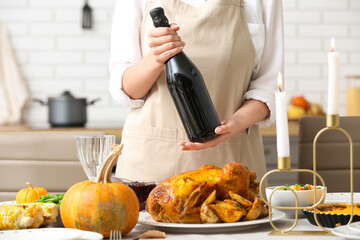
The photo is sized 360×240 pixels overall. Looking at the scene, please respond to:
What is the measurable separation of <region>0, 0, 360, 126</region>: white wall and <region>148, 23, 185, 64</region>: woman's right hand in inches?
79.8

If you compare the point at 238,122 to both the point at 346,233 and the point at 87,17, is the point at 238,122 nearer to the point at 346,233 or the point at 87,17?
the point at 346,233

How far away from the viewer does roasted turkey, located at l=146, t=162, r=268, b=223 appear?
36.9 inches

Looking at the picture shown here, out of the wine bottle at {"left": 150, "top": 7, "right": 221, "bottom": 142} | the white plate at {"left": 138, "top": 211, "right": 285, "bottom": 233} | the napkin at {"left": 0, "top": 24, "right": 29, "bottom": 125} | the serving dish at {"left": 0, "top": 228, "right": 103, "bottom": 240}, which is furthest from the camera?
the napkin at {"left": 0, "top": 24, "right": 29, "bottom": 125}

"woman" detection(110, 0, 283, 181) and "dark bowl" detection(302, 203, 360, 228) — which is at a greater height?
"woman" detection(110, 0, 283, 181)

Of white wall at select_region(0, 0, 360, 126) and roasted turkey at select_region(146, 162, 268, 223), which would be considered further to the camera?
white wall at select_region(0, 0, 360, 126)

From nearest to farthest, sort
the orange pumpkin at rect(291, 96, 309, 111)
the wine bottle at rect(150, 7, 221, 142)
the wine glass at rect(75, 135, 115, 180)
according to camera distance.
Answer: the wine glass at rect(75, 135, 115, 180) → the wine bottle at rect(150, 7, 221, 142) → the orange pumpkin at rect(291, 96, 309, 111)

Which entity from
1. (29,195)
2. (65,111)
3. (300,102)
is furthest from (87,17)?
(29,195)

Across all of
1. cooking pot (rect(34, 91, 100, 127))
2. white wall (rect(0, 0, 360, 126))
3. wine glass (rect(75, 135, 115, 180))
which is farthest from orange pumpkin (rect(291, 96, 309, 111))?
wine glass (rect(75, 135, 115, 180))

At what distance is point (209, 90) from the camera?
152 cm

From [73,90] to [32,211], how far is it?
98.6 inches

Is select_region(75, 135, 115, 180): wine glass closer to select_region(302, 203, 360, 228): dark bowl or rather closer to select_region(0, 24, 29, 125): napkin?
select_region(302, 203, 360, 228): dark bowl

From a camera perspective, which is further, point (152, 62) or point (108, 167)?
point (152, 62)

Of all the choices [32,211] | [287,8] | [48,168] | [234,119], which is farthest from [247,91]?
[287,8]

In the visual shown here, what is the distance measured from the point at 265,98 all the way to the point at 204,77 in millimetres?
174
